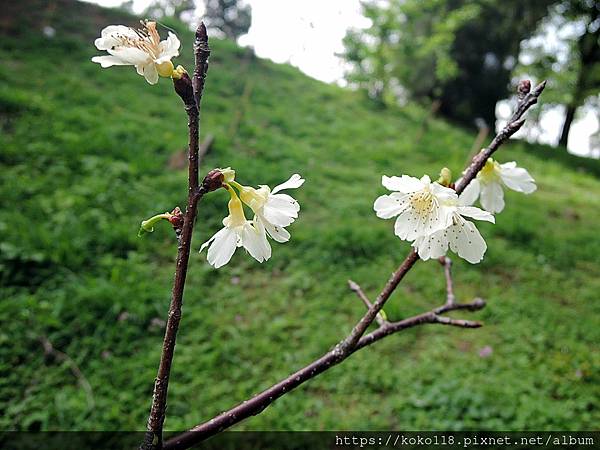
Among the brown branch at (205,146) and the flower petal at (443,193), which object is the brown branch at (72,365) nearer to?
the flower petal at (443,193)

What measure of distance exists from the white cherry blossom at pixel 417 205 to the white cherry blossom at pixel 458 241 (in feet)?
0.05

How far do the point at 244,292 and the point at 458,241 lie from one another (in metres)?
2.74

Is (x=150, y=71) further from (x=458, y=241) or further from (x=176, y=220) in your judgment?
(x=458, y=241)

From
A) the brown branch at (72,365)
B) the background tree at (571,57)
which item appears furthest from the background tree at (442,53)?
the brown branch at (72,365)

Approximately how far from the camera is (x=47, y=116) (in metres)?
4.80

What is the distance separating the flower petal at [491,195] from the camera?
94 cm

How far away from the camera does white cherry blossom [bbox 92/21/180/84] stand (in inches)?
22.8

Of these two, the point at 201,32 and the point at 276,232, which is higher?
the point at 201,32

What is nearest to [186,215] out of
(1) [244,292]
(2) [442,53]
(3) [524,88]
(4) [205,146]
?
(3) [524,88]

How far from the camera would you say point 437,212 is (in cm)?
73

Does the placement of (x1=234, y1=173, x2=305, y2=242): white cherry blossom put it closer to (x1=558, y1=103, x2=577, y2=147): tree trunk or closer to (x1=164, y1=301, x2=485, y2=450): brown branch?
(x1=164, y1=301, x2=485, y2=450): brown branch

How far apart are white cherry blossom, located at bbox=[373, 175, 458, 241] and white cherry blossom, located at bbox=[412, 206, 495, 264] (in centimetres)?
2

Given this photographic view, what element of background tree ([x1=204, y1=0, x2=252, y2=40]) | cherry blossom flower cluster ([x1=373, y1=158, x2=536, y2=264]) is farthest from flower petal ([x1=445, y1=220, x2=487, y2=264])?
background tree ([x1=204, y1=0, x2=252, y2=40])

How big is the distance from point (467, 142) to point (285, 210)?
25.0ft
